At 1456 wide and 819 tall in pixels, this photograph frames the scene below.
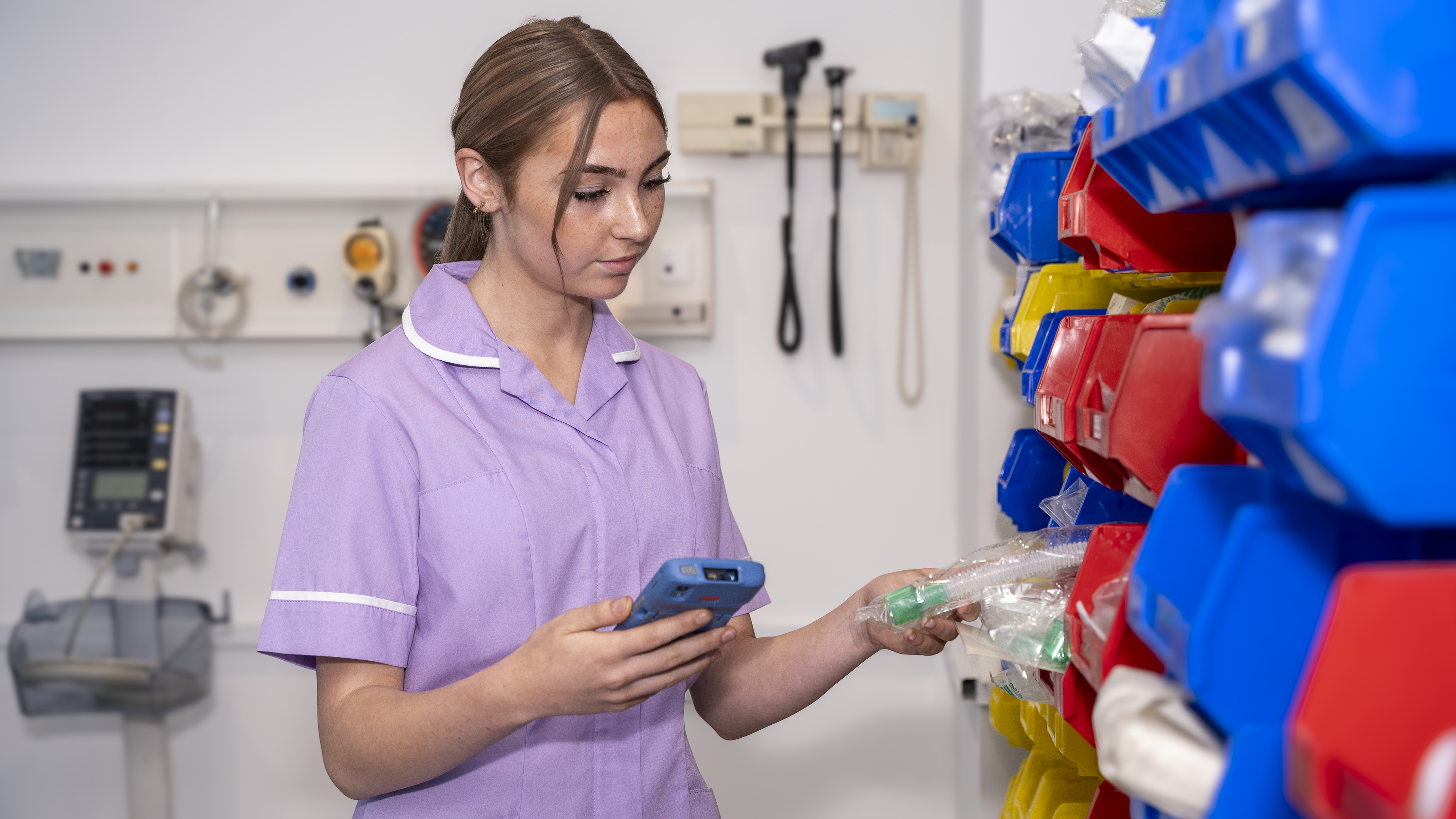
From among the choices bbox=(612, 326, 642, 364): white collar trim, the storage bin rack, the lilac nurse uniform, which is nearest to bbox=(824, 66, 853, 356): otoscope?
bbox=(612, 326, 642, 364): white collar trim

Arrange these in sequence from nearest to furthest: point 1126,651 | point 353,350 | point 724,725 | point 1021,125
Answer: point 1126,651 → point 724,725 → point 1021,125 → point 353,350

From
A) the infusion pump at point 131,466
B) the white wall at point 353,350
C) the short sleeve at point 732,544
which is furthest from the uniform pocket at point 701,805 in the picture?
the infusion pump at point 131,466

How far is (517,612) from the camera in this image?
3.71ft

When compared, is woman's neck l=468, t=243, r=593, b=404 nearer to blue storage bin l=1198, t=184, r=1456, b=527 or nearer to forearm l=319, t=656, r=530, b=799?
forearm l=319, t=656, r=530, b=799

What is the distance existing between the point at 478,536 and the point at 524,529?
5cm

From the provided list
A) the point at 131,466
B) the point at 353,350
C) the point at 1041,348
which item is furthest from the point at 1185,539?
the point at 131,466

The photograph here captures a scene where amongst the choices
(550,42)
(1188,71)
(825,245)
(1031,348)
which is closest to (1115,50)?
(1188,71)

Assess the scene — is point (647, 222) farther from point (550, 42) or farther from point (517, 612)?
point (517, 612)

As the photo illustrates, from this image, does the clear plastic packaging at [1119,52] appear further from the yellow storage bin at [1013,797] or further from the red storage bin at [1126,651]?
the yellow storage bin at [1013,797]

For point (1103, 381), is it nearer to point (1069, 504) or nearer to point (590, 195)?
point (1069, 504)

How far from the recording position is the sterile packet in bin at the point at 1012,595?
93 centimetres

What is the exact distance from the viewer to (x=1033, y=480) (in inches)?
58.7

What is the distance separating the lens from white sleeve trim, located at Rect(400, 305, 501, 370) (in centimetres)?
118

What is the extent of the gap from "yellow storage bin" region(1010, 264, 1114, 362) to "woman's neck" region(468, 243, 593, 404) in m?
0.58
